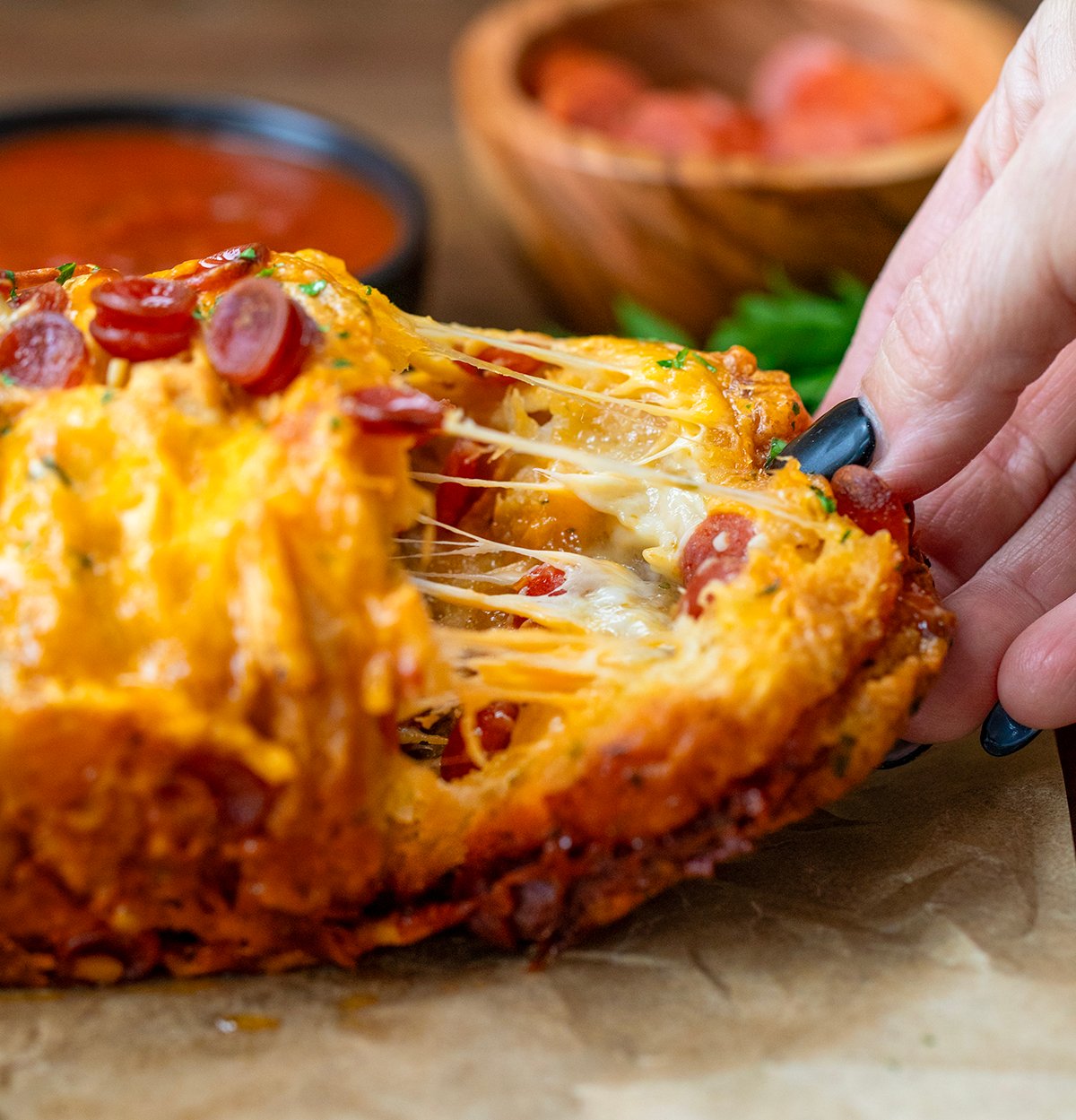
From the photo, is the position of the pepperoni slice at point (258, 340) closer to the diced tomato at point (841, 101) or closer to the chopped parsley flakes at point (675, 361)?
the chopped parsley flakes at point (675, 361)

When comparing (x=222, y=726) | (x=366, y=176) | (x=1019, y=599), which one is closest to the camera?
(x=222, y=726)

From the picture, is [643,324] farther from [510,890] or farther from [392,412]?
[510,890]

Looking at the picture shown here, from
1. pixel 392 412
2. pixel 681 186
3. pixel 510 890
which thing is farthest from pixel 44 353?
pixel 681 186

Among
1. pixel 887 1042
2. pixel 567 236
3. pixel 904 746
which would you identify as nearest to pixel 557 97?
pixel 567 236

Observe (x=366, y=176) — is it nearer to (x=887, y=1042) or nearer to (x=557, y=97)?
(x=557, y=97)

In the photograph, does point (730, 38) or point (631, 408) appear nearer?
point (631, 408)

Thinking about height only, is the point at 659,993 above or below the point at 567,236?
above
